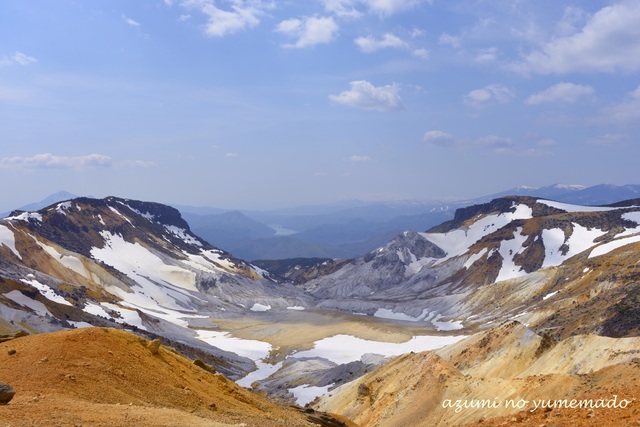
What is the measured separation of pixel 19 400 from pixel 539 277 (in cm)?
12599

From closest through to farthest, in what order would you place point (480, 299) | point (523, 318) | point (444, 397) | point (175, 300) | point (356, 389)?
1. point (444, 397)
2. point (356, 389)
3. point (523, 318)
4. point (480, 299)
5. point (175, 300)

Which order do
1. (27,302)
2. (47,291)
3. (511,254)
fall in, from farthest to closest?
(511,254) < (47,291) < (27,302)

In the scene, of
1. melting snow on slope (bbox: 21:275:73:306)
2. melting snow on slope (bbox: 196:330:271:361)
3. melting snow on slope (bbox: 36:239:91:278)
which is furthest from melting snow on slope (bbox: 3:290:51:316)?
melting snow on slope (bbox: 36:239:91:278)

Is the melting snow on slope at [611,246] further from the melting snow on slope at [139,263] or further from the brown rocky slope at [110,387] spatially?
Answer: the melting snow on slope at [139,263]

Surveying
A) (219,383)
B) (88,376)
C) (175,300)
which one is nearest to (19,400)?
(88,376)

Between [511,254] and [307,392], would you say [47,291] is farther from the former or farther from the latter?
[511,254]

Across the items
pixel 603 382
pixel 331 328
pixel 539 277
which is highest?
pixel 603 382

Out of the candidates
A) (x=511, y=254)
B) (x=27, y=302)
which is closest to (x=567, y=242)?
(x=511, y=254)

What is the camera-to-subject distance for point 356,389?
1874 inches

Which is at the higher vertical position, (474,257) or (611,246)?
(611,246)

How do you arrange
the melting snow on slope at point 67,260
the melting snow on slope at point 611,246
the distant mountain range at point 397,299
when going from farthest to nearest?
the melting snow on slope at point 67,260, the melting snow on slope at point 611,246, the distant mountain range at point 397,299

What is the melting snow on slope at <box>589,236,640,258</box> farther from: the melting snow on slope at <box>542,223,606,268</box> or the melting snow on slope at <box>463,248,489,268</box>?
the melting snow on slope at <box>463,248,489,268</box>

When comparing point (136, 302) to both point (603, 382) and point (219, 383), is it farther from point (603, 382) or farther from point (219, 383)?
point (603, 382)

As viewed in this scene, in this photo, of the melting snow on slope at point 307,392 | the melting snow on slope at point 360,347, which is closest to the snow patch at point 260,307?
the melting snow on slope at point 360,347
